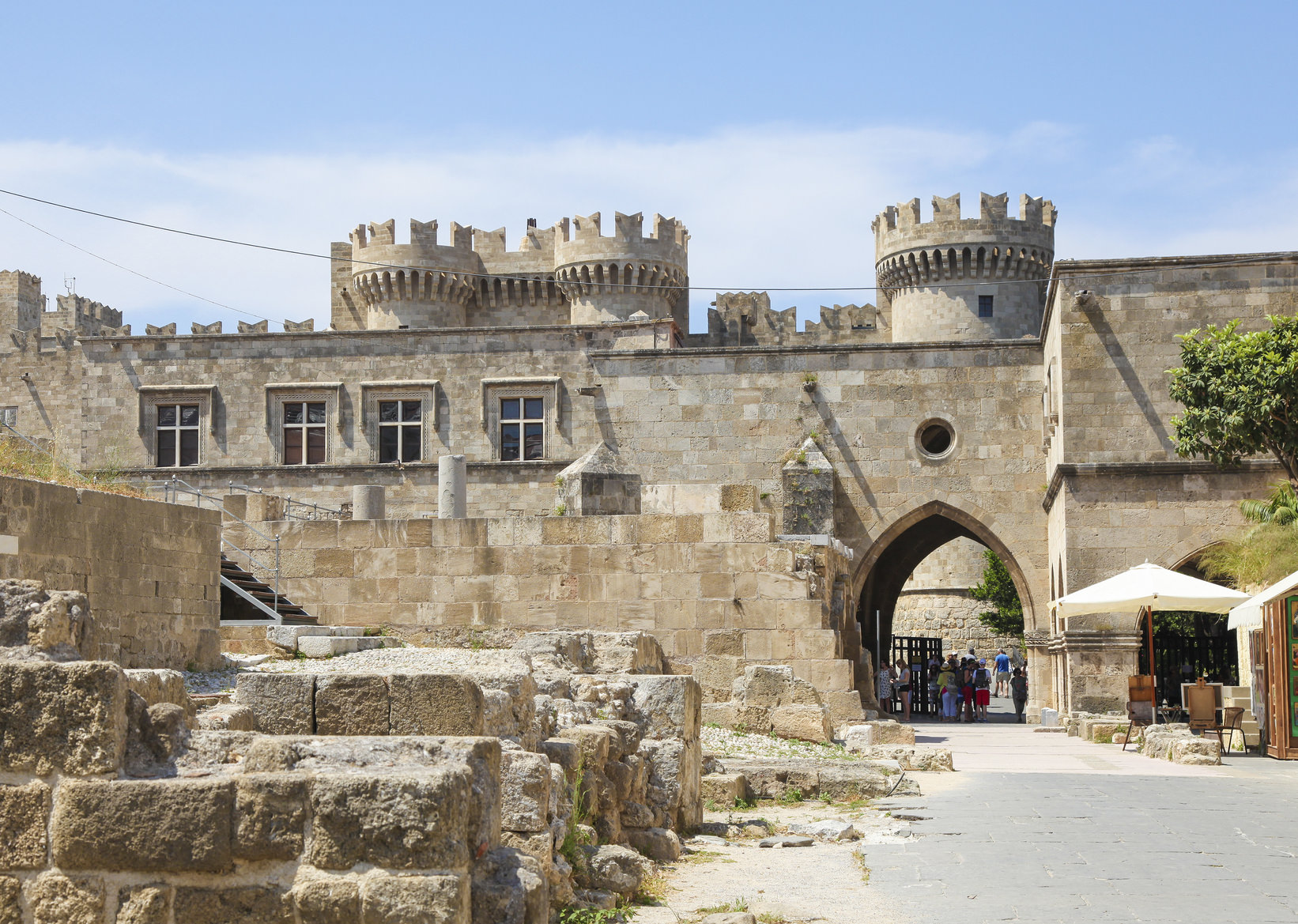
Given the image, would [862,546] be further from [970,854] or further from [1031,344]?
[970,854]

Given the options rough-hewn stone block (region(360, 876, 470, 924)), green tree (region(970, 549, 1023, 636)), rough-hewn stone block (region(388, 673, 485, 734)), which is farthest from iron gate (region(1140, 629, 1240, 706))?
rough-hewn stone block (region(360, 876, 470, 924))

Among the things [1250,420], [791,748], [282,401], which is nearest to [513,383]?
[282,401]

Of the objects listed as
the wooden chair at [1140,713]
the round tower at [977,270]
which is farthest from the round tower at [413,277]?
the wooden chair at [1140,713]

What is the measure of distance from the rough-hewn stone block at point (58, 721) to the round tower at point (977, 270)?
110 feet

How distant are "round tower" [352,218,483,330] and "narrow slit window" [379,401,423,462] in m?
7.87

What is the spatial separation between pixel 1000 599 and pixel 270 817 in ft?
135

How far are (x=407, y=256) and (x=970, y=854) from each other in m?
30.9

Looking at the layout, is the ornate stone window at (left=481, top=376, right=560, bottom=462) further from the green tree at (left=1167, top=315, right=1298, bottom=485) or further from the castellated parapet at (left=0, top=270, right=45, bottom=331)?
the castellated parapet at (left=0, top=270, right=45, bottom=331)

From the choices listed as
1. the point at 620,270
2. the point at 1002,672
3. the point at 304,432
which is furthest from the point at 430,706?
the point at 1002,672

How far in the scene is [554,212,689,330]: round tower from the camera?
118ft

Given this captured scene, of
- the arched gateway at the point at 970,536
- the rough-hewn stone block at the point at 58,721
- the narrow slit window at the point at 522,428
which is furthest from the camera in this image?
the narrow slit window at the point at 522,428

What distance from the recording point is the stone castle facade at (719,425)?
16906 mm

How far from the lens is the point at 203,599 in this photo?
13.5 m

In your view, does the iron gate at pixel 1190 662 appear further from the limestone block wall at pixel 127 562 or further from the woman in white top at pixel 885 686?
the limestone block wall at pixel 127 562
